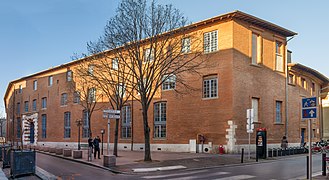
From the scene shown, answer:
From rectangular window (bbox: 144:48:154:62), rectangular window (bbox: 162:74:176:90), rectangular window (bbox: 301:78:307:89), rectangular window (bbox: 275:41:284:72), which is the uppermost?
rectangular window (bbox: 275:41:284:72)

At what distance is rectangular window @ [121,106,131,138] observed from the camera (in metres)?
38.4

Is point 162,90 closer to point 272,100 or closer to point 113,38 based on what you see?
point 272,100

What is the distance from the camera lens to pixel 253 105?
30.5m

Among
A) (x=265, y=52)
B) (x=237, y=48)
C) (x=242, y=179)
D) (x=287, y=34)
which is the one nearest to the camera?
(x=242, y=179)

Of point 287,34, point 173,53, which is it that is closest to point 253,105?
point 287,34

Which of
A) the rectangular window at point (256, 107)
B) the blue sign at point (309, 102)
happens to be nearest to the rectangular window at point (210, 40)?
the rectangular window at point (256, 107)

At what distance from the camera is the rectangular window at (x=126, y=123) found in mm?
38438

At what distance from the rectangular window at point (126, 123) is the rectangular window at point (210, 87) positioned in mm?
11213

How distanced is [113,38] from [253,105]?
14.6 metres

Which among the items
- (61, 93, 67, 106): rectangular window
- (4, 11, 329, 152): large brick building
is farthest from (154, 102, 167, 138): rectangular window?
(61, 93, 67, 106): rectangular window

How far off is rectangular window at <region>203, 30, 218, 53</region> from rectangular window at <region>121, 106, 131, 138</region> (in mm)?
12654

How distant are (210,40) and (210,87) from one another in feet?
13.6

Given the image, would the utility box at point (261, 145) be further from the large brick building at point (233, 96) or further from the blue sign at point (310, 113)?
the blue sign at point (310, 113)

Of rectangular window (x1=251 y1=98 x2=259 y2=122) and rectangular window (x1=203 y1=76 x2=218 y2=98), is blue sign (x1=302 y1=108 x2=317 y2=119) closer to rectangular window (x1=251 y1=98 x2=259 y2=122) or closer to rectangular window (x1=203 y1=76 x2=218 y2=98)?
rectangular window (x1=203 y1=76 x2=218 y2=98)
